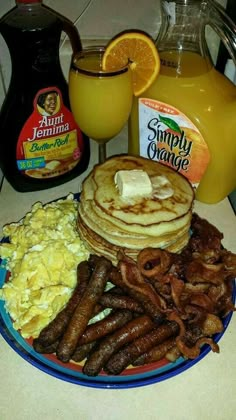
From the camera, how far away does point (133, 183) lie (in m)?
1.03

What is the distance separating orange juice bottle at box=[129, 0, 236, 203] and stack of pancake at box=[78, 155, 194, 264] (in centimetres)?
19

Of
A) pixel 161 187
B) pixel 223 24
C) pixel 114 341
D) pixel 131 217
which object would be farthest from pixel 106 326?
pixel 223 24

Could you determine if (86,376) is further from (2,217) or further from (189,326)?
(2,217)

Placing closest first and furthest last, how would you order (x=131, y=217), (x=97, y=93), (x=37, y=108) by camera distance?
(x=131, y=217), (x=97, y=93), (x=37, y=108)

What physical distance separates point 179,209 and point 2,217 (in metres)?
0.62

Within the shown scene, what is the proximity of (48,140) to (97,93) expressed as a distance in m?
0.26

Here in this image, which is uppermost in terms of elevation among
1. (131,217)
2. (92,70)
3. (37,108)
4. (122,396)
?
(92,70)

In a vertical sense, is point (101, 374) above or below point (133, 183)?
below

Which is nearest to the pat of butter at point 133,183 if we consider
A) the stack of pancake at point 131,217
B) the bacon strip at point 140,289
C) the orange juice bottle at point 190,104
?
the stack of pancake at point 131,217

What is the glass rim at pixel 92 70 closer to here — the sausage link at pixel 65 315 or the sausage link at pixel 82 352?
the sausage link at pixel 65 315

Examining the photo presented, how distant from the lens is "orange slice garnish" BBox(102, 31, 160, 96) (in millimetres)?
1134

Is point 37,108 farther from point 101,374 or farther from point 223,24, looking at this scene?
point 101,374

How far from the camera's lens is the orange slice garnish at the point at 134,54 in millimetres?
1134

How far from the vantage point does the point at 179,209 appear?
1.05 m
